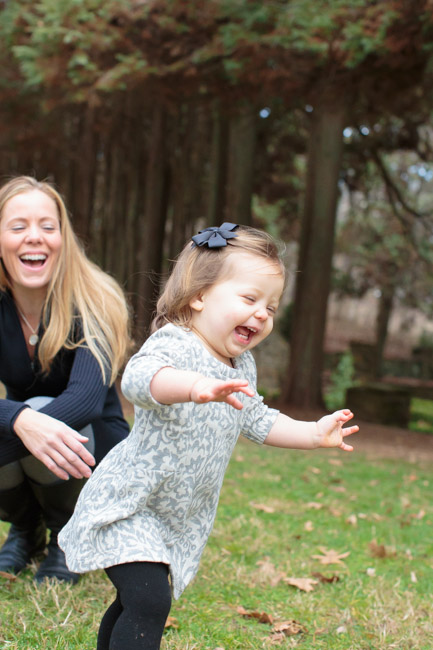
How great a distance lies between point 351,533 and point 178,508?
7.82ft

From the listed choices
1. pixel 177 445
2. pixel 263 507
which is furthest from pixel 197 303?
pixel 263 507

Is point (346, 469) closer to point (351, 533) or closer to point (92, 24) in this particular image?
point (351, 533)

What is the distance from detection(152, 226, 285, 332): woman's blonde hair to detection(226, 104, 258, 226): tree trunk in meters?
8.48

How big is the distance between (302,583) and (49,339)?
1.57m

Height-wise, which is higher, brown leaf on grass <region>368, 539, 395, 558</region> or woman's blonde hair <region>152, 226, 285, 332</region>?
woman's blonde hair <region>152, 226, 285, 332</region>

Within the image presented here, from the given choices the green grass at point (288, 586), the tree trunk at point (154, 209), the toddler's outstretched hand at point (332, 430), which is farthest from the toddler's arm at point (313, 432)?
the tree trunk at point (154, 209)

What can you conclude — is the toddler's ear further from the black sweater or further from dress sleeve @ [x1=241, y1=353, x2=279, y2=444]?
the black sweater

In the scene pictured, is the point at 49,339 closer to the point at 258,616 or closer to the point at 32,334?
the point at 32,334

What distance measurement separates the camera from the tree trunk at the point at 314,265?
33.9ft

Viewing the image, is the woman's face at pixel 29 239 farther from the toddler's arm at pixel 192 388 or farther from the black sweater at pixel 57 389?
the toddler's arm at pixel 192 388

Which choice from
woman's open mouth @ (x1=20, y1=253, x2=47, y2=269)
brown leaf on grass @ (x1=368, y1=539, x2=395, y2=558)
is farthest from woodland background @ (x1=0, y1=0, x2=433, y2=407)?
brown leaf on grass @ (x1=368, y1=539, x2=395, y2=558)

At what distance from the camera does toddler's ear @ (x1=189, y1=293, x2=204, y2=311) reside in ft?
7.12

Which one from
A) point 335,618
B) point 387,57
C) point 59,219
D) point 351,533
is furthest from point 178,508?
point 387,57

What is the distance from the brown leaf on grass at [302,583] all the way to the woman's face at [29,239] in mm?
1720
